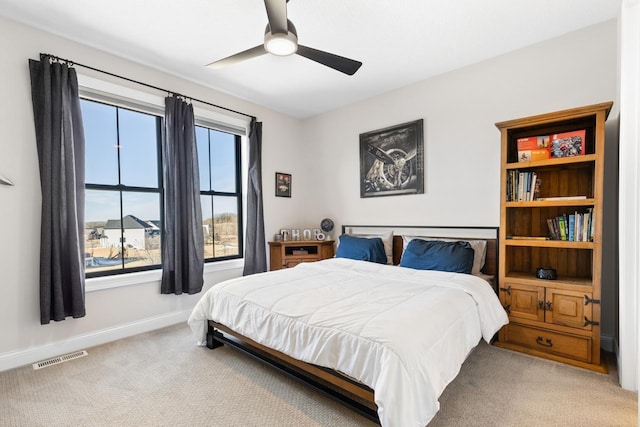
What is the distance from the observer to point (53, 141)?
255cm

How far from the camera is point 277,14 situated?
6.09 ft

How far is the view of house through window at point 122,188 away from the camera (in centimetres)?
300

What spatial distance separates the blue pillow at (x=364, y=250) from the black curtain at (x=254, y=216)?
110 centimetres

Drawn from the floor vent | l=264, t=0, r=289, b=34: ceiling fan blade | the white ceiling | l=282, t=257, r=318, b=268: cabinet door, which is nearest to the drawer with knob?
l=282, t=257, r=318, b=268: cabinet door

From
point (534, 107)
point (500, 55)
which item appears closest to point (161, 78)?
point (500, 55)

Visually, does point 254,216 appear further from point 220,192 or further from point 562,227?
point 562,227

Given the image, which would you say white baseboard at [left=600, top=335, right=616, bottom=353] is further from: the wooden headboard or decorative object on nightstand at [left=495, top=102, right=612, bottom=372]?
the wooden headboard

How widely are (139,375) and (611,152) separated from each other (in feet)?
13.7

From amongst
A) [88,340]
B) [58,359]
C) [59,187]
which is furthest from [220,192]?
[58,359]

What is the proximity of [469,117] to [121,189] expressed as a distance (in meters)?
3.74

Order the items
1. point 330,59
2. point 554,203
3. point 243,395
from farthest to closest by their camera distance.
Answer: point 554,203 → point 330,59 → point 243,395

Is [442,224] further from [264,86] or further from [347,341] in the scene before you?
[264,86]

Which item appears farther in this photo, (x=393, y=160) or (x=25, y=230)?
(x=393, y=160)

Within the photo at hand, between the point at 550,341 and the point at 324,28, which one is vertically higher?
the point at 324,28
